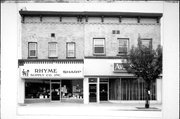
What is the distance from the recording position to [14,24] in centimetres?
852

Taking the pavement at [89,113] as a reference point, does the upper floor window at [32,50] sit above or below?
above

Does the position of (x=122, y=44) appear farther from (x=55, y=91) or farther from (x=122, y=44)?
(x=55, y=91)

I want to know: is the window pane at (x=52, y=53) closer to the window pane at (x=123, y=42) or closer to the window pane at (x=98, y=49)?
the window pane at (x=98, y=49)

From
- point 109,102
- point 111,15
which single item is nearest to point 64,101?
point 109,102

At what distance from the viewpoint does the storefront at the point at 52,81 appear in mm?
26656

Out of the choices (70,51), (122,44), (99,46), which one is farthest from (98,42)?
(70,51)

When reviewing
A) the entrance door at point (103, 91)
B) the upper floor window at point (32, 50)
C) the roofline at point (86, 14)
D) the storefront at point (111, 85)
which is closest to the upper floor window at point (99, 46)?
the storefront at point (111, 85)

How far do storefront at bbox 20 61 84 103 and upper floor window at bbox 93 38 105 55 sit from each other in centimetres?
169

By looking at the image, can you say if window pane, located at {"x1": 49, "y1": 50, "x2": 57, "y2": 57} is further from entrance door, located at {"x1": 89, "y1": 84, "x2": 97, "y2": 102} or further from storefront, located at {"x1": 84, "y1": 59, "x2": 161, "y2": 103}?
entrance door, located at {"x1": 89, "y1": 84, "x2": 97, "y2": 102}

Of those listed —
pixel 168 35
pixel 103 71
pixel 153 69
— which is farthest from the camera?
pixel 103 71

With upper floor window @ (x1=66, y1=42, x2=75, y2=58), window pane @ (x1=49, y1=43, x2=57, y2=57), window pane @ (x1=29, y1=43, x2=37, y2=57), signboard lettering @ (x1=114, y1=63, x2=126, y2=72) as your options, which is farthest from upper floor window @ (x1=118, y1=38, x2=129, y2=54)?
window pane @ (x1=29, y1=43, x2=37, y2=57)

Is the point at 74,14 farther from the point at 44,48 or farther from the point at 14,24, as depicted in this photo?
the point at 14,24

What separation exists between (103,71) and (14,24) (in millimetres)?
18724

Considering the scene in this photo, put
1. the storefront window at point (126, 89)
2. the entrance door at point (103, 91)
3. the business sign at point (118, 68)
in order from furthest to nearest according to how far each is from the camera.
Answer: the entrance door at point (103, 91), the storefront window at point (126, 89), the business sign at point (118, 68)
